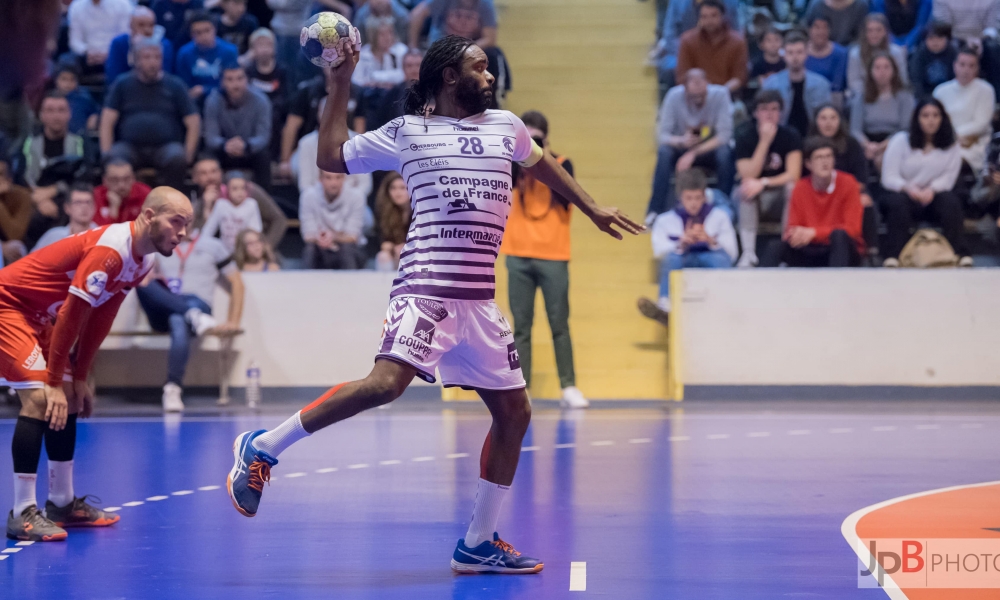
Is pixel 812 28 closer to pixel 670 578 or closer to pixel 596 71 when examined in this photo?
pixel 596 71

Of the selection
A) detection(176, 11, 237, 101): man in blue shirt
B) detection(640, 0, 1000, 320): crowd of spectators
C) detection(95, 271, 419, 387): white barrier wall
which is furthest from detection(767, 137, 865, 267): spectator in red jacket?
detection(176, 11, 237, 101): man in blue shirt

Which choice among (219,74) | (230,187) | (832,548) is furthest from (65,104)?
(832,548)

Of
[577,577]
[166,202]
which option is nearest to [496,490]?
[577,577]

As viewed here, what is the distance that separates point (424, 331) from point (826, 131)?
871cm

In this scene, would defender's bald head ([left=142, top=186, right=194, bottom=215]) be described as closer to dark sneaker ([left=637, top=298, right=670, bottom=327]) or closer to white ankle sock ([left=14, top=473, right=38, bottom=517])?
white ankle sock ([left=14, top=473, right=38, bottom=517])

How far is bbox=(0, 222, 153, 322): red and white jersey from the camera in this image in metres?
5.66

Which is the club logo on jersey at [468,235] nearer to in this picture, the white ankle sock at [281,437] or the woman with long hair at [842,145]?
the white ankle sock at [281,437]

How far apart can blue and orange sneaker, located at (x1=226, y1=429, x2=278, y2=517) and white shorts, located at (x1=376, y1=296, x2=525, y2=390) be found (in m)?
0.62

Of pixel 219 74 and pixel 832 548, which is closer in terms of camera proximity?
pixel 832 548

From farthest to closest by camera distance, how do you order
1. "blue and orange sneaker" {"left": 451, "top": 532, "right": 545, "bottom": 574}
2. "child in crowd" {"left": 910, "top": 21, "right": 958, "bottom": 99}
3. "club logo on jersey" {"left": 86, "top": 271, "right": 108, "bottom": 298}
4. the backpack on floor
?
"child in crowd" {"left": 910, "top": 21, "right": 958, "bottom": 99}, the backpack on floor, "club logo on jersey" {"left": 86, "top": 271, "right": 108, "bottom": 298}, "blue and orange sneaker" {"left": 451, "top": 532, "right": 545, "bottom": 574}

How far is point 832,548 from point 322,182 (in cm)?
812

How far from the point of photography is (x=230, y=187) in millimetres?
12242

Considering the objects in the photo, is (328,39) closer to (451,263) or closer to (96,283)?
(451,263)

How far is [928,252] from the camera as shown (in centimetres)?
1177
